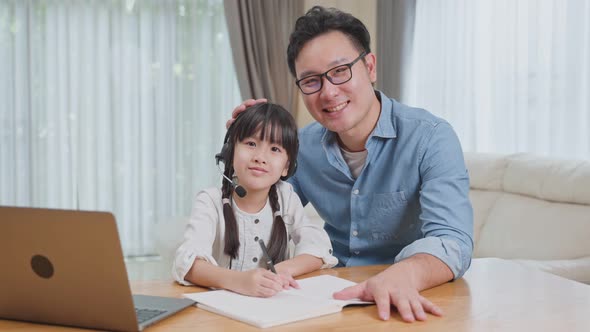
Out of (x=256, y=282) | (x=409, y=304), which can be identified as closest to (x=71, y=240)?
(x=256, y=282)

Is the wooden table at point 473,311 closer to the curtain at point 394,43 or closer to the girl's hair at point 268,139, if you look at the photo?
the girl's hair at point 268,139

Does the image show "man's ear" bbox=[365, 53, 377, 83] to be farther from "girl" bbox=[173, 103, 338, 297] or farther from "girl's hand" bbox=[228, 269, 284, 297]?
"girl's hand" bbox=[228, 269, 284, 297]

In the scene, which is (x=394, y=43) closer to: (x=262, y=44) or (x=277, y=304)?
(x=262, y=44)

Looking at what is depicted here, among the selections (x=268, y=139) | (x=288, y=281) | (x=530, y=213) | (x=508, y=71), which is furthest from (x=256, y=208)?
(x=508, y=71)

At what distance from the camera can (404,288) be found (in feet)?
4.20

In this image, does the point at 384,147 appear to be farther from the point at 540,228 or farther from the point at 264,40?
the point at 264,40

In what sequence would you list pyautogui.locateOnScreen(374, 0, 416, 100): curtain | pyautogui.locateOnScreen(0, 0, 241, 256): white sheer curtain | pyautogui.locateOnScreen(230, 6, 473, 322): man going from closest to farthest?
pyautogui.locateOnScreen(230, 6, 473, 322): man, pyautogui.locateOnScreen(0, 0, 241, 256): white sheer curtain, pyautogui.locateOnScreen(374, 0, 416, 100): curtain

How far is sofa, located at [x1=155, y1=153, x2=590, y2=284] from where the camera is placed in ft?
10.9

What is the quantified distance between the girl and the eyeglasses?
17 cm

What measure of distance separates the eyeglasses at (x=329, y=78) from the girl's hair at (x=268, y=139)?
0.56ft

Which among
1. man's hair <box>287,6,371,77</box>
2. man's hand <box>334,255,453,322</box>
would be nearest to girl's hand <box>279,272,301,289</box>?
man's hand <box>334,255,453,322</box>

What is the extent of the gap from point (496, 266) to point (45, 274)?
1.08m

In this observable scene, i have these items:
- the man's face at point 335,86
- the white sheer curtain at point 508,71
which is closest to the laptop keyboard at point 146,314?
the man's face at point 335,86

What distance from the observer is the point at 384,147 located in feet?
6.48
